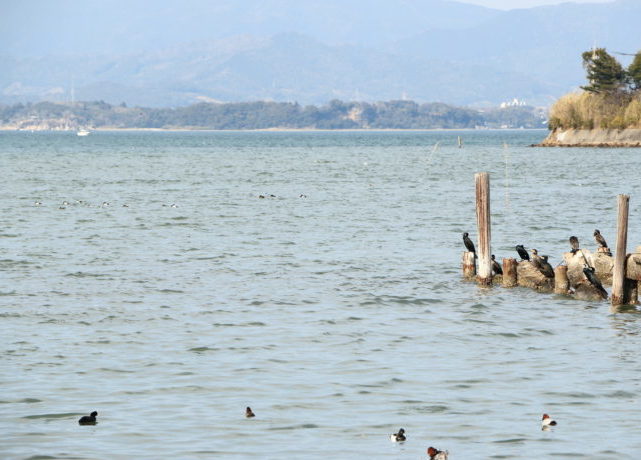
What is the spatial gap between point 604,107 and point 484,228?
108894 millimetres

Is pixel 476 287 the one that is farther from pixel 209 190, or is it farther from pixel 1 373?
pixel 209 190

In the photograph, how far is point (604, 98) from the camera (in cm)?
13425

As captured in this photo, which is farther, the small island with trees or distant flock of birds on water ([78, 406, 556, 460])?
the small island with trees

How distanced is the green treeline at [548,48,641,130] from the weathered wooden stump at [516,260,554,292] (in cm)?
10460

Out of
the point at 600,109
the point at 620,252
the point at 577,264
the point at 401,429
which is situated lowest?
the point at 401,429

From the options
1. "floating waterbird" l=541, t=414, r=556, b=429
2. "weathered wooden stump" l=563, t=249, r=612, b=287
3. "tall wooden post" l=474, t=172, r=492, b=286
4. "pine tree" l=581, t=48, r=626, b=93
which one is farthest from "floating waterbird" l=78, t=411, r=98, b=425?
"pine tree" l=581, t=48, r=626, b=93

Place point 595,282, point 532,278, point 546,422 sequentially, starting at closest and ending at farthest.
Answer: point 546,422, point 595,282, point 532,278

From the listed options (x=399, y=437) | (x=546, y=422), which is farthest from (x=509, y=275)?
(x=399, y=437)

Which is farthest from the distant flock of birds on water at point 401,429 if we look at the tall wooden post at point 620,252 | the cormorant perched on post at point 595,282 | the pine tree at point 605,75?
the pine tree at point 605,75

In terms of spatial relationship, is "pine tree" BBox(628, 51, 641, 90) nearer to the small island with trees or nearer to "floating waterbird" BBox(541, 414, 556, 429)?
the small island with trees

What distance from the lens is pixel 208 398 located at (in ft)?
62.2

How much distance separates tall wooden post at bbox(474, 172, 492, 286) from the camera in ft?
97.9

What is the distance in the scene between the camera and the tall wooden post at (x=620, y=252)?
26.7m

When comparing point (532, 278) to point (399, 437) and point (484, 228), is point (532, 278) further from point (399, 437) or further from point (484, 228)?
point (399, 437)
